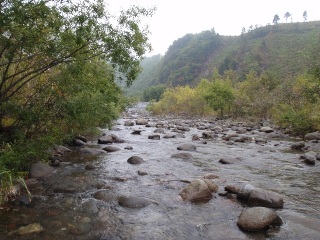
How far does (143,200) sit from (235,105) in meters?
38.2

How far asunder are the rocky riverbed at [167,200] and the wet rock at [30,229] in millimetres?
19

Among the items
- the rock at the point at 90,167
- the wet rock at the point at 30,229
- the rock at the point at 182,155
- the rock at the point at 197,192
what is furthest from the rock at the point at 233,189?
the rock at the point at 182,155

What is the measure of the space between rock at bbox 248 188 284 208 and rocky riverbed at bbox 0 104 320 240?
23 mm

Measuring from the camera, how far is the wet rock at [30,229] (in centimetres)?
557

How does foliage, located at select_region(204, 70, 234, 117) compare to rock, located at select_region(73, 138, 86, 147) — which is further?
foliage, located at select_region(204, 70, 234, 117)

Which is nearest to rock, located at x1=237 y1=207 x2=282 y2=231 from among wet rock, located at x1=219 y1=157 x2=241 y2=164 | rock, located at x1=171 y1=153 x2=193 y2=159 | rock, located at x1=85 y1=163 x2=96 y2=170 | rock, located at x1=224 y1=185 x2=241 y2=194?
rock, located at x1=224 y1=185 x2=241 y2=194

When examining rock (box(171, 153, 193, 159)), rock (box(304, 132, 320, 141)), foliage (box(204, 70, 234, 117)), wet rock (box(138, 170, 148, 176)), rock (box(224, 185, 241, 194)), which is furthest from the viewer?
foliage (box(204, 70, 234, 117))

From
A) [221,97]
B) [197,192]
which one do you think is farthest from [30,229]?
[221,97]

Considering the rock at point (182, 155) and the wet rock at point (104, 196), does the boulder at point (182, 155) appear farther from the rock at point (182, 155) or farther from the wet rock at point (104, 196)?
the wet rock at point (104, 196)

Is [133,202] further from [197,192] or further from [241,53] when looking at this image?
[241,53]

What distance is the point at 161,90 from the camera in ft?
386

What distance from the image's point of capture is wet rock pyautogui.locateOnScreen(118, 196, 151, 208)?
7.20 m

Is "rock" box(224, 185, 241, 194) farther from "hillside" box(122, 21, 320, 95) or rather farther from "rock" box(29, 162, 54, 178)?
"hillside" box(122, 21, 320, 95)

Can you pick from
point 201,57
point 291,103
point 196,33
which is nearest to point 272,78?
point 291,103
